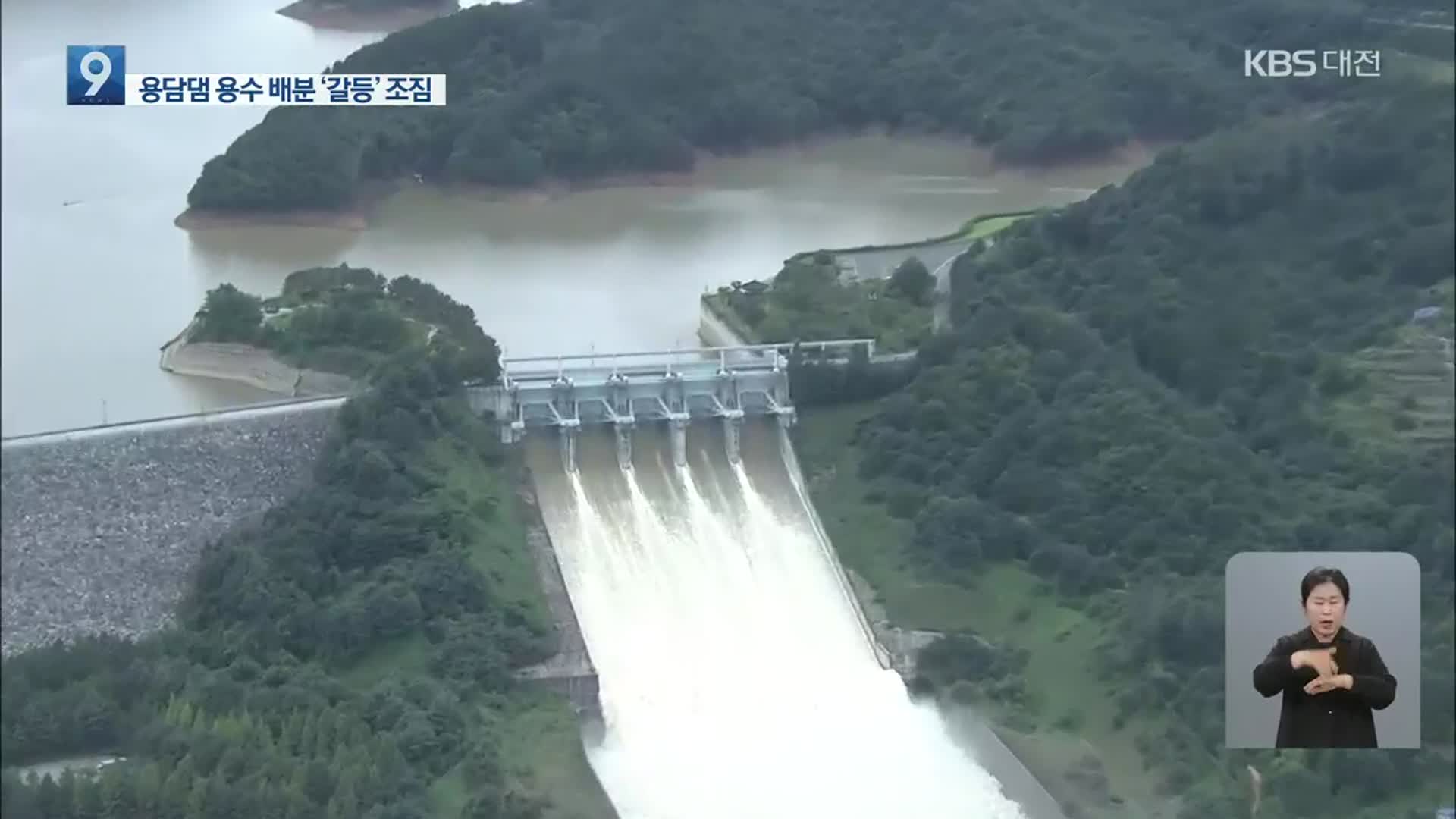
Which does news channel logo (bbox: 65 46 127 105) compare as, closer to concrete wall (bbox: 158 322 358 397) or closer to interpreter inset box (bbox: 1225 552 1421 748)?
concrete wall (bbox: 158 322 358 397)

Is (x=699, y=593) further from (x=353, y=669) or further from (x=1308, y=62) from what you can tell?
(x=1308, y=62)

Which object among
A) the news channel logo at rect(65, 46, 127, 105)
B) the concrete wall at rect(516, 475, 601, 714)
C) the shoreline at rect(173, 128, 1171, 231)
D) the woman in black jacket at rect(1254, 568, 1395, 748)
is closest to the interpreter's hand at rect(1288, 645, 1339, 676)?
the woman in black jacket at rect(1254, 568, 1395, 748)

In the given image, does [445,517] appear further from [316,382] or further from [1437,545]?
[1437,545]

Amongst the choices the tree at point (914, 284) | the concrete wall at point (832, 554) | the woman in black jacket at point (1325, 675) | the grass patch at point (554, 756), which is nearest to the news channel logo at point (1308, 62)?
the tree at point (914, 284)

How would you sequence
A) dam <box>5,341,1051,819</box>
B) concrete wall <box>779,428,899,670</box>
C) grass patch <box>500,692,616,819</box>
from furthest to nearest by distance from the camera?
concrete wall <box>779,428,899,670</box>, dam <box>5,341,1051,819</box>, grass patch <box>500,692,616,819</box>

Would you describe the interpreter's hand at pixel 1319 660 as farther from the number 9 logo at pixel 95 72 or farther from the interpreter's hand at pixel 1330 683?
the number 9 logo at pixel 95 72

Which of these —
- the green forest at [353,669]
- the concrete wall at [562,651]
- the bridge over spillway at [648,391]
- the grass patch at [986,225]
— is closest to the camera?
the green forest at [353,669]
